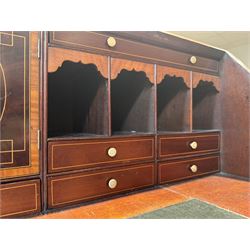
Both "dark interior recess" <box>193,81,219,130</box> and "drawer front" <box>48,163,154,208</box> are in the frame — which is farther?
"dark interior recess" <box>193,81,219,130</box>

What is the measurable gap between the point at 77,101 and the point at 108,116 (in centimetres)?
37

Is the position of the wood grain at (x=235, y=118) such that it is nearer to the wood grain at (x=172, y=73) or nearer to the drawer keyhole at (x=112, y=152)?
the wood grain at (x=172, y=73)

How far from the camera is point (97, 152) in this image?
96 centimetres

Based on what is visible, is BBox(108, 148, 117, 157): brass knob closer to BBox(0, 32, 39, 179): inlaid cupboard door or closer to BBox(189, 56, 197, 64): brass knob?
BBox(0, 32, 39, 179): inlaid cupboard door

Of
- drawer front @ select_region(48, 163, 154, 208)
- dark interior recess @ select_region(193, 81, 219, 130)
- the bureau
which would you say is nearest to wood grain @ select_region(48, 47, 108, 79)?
the bureau

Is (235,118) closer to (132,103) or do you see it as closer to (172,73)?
(172,73)

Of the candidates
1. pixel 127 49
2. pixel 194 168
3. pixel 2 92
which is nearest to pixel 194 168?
pixel 194 168

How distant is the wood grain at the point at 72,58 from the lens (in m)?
0.86

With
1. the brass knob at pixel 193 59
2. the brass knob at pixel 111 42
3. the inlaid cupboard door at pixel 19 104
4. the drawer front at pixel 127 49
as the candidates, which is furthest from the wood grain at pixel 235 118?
the inlaid cupboard door at pixel 19 104

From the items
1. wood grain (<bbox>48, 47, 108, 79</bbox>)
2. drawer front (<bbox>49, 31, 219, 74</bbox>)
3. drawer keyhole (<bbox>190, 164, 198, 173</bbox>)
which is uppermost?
drawer front (<bbox>49, 31, 219, 74</bbox>)

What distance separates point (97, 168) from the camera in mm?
958

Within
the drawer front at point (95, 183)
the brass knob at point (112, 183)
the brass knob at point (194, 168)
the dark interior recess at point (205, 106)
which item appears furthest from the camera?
the dark interior recess at point (205, 106)

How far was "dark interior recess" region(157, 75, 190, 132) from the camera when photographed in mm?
1352
